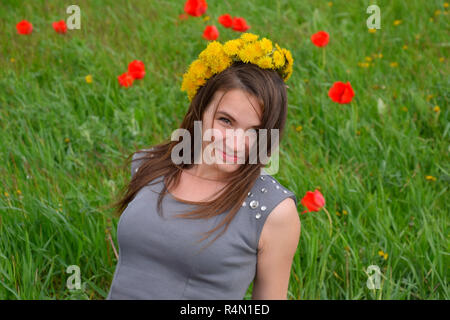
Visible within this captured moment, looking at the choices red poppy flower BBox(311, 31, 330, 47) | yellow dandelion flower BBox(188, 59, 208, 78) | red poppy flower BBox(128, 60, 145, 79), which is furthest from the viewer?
red poppy flower BBox(311, 31, 330, 47)

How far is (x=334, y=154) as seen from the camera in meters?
2.87

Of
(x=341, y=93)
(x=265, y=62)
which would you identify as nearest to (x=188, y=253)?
(x=265, y=62)

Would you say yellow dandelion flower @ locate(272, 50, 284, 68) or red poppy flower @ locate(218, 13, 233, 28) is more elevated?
red poppy flower @ locate(218, 13, 233, 28)

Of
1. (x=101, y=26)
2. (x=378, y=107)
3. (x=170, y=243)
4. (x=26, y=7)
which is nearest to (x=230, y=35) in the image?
(x=101, y=26)

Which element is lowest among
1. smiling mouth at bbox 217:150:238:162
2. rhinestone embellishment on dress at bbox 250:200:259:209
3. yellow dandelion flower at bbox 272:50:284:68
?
rhinestone embellishment on dress at bbox 250:200:259:209

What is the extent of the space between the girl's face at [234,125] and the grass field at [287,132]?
2.65 feet

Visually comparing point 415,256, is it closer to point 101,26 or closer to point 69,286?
point 69,286

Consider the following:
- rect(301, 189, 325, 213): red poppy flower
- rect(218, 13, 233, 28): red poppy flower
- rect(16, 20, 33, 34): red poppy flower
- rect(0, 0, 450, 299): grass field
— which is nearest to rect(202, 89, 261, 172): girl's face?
rect(301, 189, 325, 213): red poppy flower

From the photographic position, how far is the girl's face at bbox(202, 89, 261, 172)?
4.96 ft

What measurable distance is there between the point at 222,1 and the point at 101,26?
1.07 m

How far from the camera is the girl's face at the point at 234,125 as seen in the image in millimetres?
1512

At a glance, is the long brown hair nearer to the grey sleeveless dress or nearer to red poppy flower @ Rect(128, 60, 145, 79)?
the grey sleeveless dress

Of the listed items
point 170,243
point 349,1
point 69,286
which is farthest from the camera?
point 349,1

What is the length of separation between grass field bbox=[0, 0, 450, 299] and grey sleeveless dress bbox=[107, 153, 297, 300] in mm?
653
